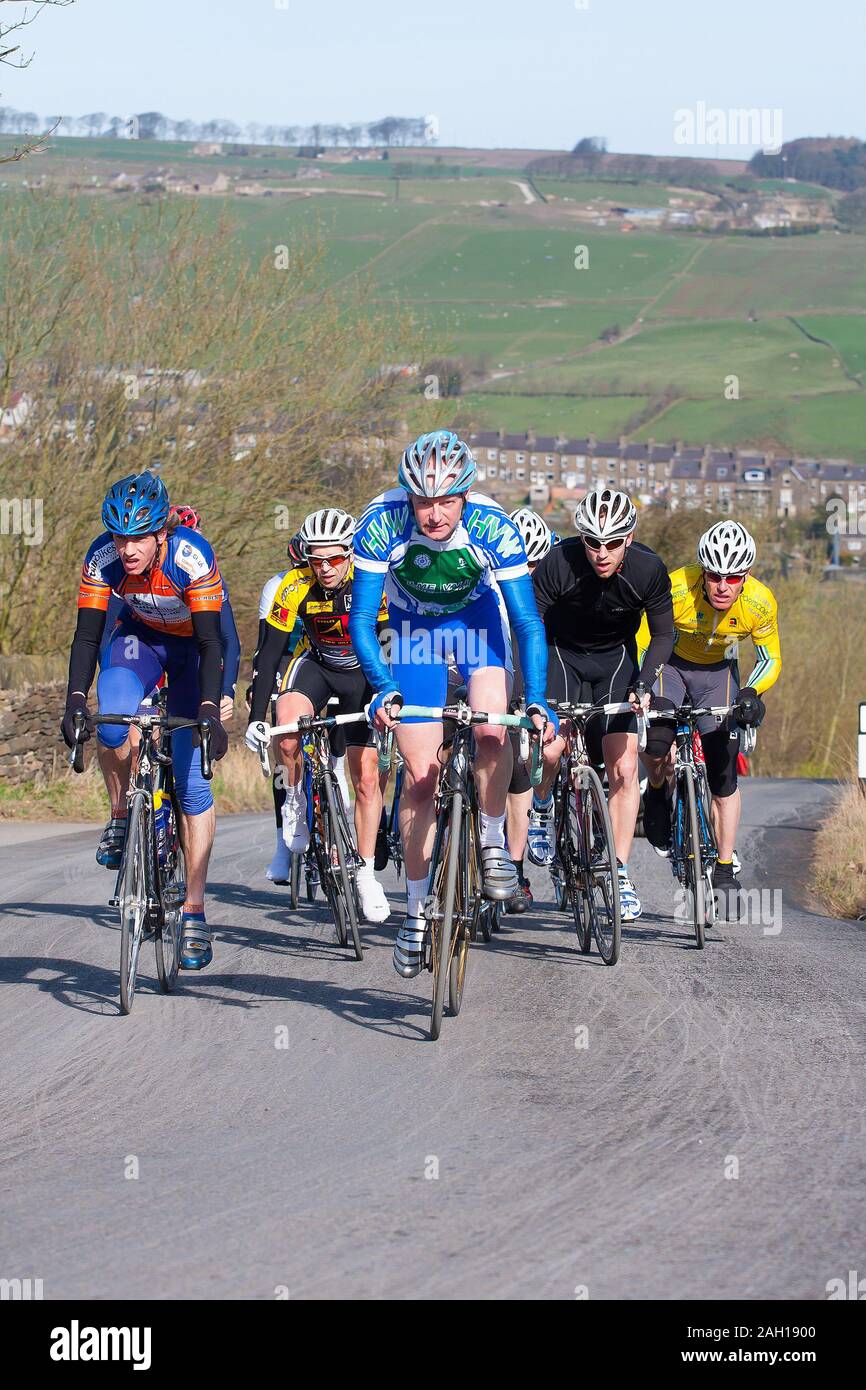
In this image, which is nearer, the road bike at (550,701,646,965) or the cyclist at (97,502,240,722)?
the cyclist at (97,502,240,722)

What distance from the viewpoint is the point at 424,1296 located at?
4.14 metres

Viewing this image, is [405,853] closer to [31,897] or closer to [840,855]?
[31,897]

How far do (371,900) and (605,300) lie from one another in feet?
452

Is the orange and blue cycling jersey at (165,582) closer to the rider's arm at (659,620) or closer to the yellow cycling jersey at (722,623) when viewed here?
the rider's arm at (659,620)

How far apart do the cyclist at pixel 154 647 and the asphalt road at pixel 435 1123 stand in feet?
2.44

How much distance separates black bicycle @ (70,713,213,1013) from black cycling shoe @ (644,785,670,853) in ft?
10.5

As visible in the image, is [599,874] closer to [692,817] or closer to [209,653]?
[692,817]

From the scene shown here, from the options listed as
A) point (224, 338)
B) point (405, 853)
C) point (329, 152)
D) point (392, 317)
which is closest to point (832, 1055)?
point (405, 853)

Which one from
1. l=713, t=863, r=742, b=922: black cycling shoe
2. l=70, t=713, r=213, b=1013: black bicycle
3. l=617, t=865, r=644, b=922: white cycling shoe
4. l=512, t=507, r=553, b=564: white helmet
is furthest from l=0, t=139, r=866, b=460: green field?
l=70, t=713, r=213, b=1013: black bicycle

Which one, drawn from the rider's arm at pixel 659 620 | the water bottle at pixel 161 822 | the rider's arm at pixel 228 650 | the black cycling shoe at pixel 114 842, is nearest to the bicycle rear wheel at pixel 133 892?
the water bottle at pixel 161 822

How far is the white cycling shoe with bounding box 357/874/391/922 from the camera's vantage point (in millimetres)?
9031

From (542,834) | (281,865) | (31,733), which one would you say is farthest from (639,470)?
(542,834)

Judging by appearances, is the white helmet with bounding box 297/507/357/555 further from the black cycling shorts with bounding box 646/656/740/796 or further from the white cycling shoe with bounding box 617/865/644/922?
the white cycling shoe with bounding box 617/865/644/922

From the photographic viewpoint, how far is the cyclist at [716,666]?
392 inches
